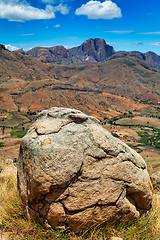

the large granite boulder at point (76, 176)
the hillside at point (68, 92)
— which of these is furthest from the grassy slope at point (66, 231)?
the hillside at point (68, 92)

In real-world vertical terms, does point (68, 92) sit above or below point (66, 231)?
above

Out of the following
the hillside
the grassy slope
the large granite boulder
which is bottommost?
the grassy slope

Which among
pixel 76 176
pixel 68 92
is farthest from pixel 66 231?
pixel 68 92

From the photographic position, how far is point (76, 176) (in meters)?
4.60

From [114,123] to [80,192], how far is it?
341 ft

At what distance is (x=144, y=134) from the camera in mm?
95312

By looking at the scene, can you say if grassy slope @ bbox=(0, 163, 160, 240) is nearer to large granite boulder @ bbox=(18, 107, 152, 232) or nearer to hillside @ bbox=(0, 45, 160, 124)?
large granite boulder @ bbox=(18, 107, 152, 232)

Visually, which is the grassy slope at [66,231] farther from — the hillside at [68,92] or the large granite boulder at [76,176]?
the hillside at [68,92]

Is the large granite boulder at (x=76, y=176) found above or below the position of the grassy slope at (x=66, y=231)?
above

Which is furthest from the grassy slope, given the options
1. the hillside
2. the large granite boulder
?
the hillside

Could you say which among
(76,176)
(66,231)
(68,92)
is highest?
(68,92)

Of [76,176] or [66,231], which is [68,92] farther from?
[66,231]

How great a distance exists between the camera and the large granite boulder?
448 cm

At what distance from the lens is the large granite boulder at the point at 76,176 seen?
4.48 meters
